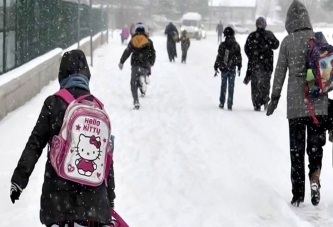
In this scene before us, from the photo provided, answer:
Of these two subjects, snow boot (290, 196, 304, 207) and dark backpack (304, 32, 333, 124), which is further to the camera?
snow boot (290, 196, 304, 207)

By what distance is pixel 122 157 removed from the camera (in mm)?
8703

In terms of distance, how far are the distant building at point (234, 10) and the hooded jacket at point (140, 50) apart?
106 metres

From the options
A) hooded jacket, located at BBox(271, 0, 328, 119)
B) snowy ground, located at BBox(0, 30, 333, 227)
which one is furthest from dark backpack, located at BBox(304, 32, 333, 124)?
snowy ground, located at BBox(0, 30, 333, 227)

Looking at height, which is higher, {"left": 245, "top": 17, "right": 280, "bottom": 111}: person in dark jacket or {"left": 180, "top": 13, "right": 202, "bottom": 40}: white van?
{"left": 245, "top": 17, "right": 280, "bottom": 111}: person in dark jacket

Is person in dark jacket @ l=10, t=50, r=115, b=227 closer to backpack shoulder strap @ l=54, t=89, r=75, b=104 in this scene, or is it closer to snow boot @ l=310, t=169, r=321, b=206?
backpack shoulder strap @ l=54, t=89, r=75, b=104

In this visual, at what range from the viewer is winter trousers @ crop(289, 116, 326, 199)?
6.23m

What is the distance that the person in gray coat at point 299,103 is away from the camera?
20.3 feet

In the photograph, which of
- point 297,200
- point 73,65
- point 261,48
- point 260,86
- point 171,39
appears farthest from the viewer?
point 171,39

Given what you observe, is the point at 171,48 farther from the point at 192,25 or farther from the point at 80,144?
the point at 192,25

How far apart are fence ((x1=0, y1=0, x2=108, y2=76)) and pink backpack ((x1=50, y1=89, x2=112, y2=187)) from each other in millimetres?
7601

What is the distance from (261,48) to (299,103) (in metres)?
5.96

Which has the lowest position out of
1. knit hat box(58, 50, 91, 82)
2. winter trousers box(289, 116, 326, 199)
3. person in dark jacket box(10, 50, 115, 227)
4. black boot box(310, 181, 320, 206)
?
black boot box(310, 181, 320, 206)

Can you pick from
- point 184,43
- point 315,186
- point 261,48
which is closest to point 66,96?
point 315,186

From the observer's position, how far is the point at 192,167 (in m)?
8.20
